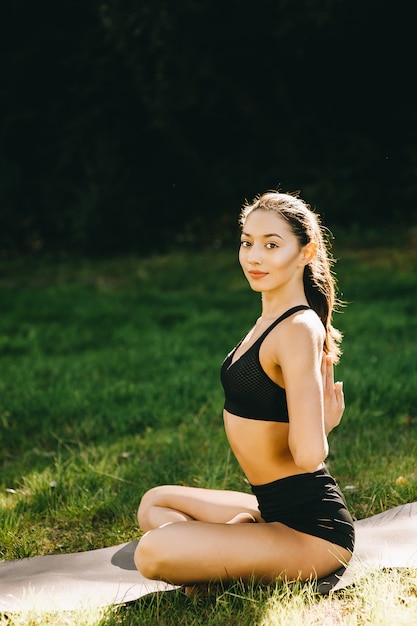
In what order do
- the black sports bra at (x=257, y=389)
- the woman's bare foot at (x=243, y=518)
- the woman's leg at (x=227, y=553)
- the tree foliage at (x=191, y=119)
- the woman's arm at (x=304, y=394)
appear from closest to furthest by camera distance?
the woman's arm at (x=304, y=394) → the woman's leg at (x=227, y=553) → the black sports bra at (x=257, y=389) → the woman's bare foot at (x=243, y=518) → the tree foliage at (x=191, y=119)

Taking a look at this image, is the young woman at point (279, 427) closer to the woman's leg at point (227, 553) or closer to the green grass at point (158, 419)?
the woman's leg at point (227, 553)

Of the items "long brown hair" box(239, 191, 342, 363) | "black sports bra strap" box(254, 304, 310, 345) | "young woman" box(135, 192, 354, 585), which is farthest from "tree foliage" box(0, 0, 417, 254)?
"black sports bra strap" box(254, 304, 310, 345)

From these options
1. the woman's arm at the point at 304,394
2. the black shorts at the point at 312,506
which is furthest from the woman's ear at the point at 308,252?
the black shorts at the point at 312,506

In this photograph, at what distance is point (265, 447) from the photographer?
9.11ft

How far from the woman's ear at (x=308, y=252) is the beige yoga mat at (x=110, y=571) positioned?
3.63 feet

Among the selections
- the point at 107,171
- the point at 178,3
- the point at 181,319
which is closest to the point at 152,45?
the point at 178,3

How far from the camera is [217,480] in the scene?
412 cm

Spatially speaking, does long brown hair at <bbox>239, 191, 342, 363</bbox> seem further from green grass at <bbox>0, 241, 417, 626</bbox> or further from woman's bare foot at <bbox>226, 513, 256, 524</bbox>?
green grass at <bbox>0, 241, 417, 626</bbox>

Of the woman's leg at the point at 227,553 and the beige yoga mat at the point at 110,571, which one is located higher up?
the woman's leg at the point at 227,553

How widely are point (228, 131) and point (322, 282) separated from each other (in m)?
13.7

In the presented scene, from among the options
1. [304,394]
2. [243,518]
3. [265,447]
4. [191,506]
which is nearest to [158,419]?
[191,506]

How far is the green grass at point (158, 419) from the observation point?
9.07 ft

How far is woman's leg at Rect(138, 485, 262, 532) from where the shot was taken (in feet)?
10.3

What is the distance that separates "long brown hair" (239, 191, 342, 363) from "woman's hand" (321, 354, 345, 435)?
8cm
